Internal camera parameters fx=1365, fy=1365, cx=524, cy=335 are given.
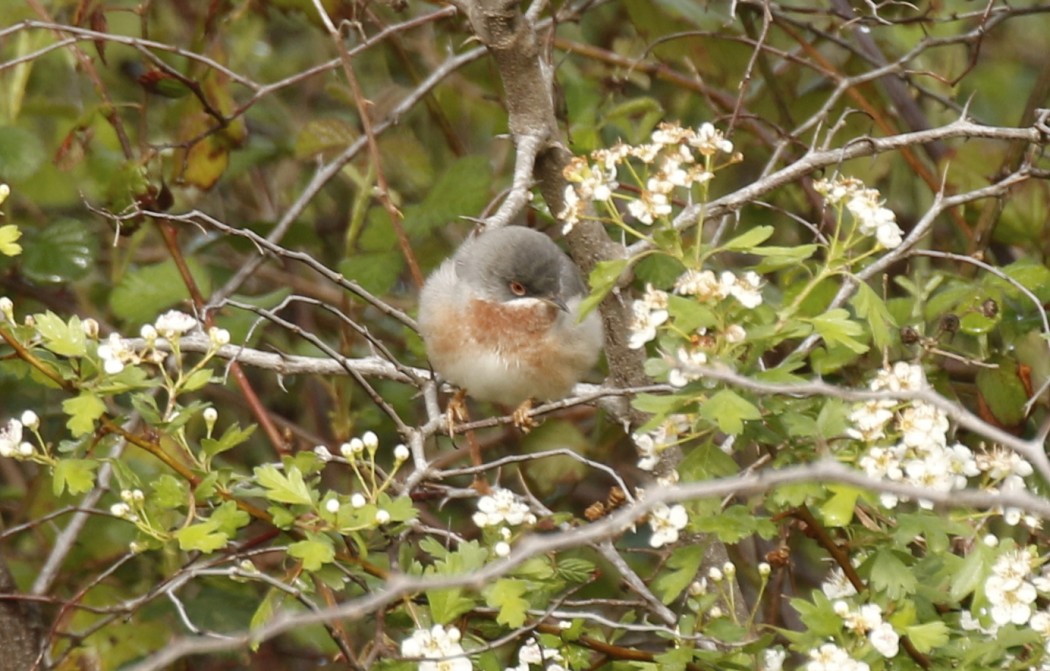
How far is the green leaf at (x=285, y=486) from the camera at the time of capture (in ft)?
9.06

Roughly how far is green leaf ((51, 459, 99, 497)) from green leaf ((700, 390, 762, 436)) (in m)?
1.27

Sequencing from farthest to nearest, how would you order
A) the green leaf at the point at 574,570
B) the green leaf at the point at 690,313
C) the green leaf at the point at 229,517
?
the green leaf at the point at 574,570, the green leaf at the point at 229,517, the green leaf at the point at 690,313

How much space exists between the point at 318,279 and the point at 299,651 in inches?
64.9

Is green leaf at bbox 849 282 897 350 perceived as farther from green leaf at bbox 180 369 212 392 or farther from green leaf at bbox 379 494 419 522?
green leaf at bbox 180 369 212 392

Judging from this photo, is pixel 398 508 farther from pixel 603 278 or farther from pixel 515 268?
pixel 515 268

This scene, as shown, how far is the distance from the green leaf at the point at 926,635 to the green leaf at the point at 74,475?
1.65 meters

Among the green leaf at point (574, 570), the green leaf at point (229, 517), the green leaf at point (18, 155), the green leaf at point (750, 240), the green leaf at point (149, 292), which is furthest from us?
the green leaf at point (18, 155)

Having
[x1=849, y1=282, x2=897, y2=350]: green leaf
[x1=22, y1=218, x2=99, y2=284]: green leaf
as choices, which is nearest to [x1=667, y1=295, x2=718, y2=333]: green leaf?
[x1=849, y1=282, x2=897, y2=350]: green leaf

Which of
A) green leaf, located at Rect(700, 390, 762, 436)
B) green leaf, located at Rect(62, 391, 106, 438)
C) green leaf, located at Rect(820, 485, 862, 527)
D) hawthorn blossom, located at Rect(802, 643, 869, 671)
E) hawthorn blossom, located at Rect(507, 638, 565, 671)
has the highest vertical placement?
green leaf, located at Rect(700, 390, 762, 436)

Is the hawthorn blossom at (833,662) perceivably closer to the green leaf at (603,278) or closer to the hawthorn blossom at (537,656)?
the hawthorn blossom at (537,656)

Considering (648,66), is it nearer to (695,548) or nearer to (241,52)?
(241,52)

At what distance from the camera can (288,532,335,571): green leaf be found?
2.69 meters

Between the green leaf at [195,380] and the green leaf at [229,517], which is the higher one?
the green leaf at [195,380]

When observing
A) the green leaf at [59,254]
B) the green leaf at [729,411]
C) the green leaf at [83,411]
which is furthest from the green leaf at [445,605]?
the green leaf at [59,254]
